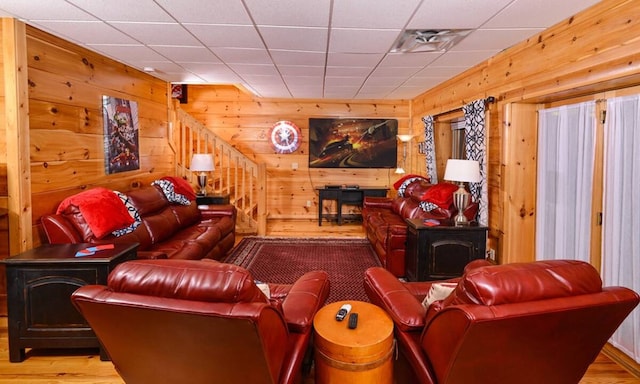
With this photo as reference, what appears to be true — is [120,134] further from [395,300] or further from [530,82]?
[530,82]

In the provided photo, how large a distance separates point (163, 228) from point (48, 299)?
170 cm

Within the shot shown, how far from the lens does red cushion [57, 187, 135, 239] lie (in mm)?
3281

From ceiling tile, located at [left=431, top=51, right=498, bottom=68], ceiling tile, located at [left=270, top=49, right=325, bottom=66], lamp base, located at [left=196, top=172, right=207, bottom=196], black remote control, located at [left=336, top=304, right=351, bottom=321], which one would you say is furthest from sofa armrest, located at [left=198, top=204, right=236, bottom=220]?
black remote control, located at [left=336, top=304, right=351, bottom=321]

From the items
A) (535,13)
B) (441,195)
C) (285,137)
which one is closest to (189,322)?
(535,13)

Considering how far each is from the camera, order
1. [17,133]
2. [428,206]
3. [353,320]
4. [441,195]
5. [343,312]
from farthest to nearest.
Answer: [428,206]
[441,195]
[17,133]
[343,312]
[353,320]

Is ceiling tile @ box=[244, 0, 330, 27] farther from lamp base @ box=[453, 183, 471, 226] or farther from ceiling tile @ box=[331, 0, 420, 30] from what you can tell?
lamp base @ box=[453, 183, 471, 226]

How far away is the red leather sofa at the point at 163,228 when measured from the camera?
3221 mm

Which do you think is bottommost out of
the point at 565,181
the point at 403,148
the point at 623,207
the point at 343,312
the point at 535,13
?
the point at 343,312

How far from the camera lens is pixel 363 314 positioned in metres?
2.06

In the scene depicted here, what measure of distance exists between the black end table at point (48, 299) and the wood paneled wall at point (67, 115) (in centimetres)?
82

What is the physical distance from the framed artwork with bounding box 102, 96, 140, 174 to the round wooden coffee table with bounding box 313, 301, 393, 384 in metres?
3.59

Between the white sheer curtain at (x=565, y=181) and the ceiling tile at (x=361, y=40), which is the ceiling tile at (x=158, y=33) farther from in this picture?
the white sheer curtain at (x=565, y=181)

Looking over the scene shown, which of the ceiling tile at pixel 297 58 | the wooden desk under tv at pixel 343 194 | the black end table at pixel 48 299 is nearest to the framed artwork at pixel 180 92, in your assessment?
the wooden desk under tv at pixel 343 194

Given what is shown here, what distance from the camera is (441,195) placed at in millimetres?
4703
